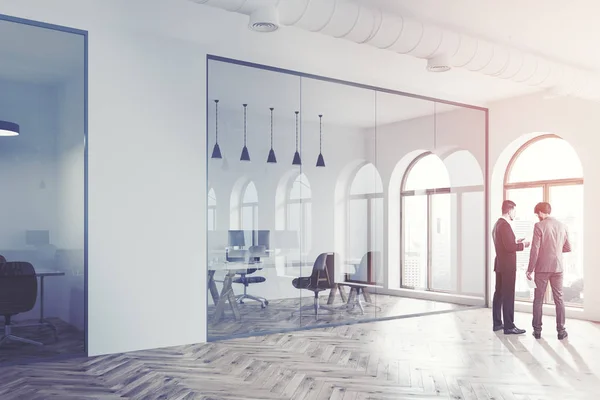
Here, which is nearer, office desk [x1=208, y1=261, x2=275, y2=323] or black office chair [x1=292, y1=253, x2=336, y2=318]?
office desk [x1=208, y1=261, x2=275, y2=323]

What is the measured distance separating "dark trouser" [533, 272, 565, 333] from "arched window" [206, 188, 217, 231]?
378 centimetres

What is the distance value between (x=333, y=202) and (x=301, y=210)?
0.49m

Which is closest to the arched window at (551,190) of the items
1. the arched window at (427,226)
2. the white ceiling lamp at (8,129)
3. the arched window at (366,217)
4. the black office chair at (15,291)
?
the arched window at (427,226)

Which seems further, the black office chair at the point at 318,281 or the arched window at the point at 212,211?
the black office chair at the point at 318,281

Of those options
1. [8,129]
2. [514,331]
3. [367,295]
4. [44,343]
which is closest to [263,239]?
[367,295]

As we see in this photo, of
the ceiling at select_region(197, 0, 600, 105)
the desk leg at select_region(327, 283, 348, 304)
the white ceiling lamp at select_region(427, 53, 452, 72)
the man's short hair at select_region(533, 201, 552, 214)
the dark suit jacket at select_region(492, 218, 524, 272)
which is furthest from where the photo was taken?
the desk leg at select_region(327, 283, 348, 304)

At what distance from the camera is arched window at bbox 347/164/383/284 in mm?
7293

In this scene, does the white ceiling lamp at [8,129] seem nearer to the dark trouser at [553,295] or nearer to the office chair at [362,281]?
the office chair at [362,281]

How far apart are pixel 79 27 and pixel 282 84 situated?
2.37 metres

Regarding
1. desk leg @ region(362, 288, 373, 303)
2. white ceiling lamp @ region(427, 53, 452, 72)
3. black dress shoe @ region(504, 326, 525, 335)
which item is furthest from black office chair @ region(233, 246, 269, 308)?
black dress shoe @ region(504, 326, 525, 335)

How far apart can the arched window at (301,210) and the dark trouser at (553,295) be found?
2.74 meters

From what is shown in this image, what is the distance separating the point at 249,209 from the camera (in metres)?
6.38

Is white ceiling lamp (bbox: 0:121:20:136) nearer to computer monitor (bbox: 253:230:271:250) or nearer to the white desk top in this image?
the white desk top

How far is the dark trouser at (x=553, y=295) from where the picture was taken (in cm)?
643
